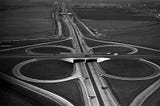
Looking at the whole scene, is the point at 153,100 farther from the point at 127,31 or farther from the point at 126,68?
the point at 127,31

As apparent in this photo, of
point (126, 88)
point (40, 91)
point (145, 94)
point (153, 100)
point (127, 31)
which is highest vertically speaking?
point (127, 31)

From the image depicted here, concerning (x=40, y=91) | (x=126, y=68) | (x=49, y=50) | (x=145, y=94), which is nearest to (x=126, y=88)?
(x=145, y=94)

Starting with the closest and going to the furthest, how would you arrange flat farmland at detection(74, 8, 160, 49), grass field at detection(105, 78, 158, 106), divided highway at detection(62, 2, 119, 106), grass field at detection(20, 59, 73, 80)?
divided highway at detection(62, 2, 119, 106) → grass field at detection(105, 78, 158, 106) → grass field at detection(20, 59, 73, 80) → flat farmland at detection(74, 8, 160, 49)

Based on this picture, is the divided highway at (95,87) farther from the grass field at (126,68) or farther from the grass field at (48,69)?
the grass field at (48,69)

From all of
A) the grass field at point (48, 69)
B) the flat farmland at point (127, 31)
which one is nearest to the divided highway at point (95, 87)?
the grass field at point (48, 69)

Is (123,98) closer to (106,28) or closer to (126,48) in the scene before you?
(126,48)

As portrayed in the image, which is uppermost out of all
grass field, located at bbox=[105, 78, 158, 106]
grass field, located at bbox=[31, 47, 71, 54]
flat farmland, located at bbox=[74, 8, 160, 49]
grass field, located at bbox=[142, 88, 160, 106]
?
flat farmland, located at bbox=[74, 8, 160, 49]

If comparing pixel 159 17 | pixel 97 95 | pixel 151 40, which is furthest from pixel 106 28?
pixel 97 95

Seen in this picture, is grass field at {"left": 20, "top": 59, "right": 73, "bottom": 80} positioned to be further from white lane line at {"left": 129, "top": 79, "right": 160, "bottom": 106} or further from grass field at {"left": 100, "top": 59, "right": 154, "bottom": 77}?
white lane line at {"left": 129, "top": 79, "right": 160, "bottom": 106}

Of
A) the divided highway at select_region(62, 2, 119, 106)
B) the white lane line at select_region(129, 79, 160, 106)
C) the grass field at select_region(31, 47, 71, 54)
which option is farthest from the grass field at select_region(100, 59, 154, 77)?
the grass field at select_region(31, 47, 71, 54)
